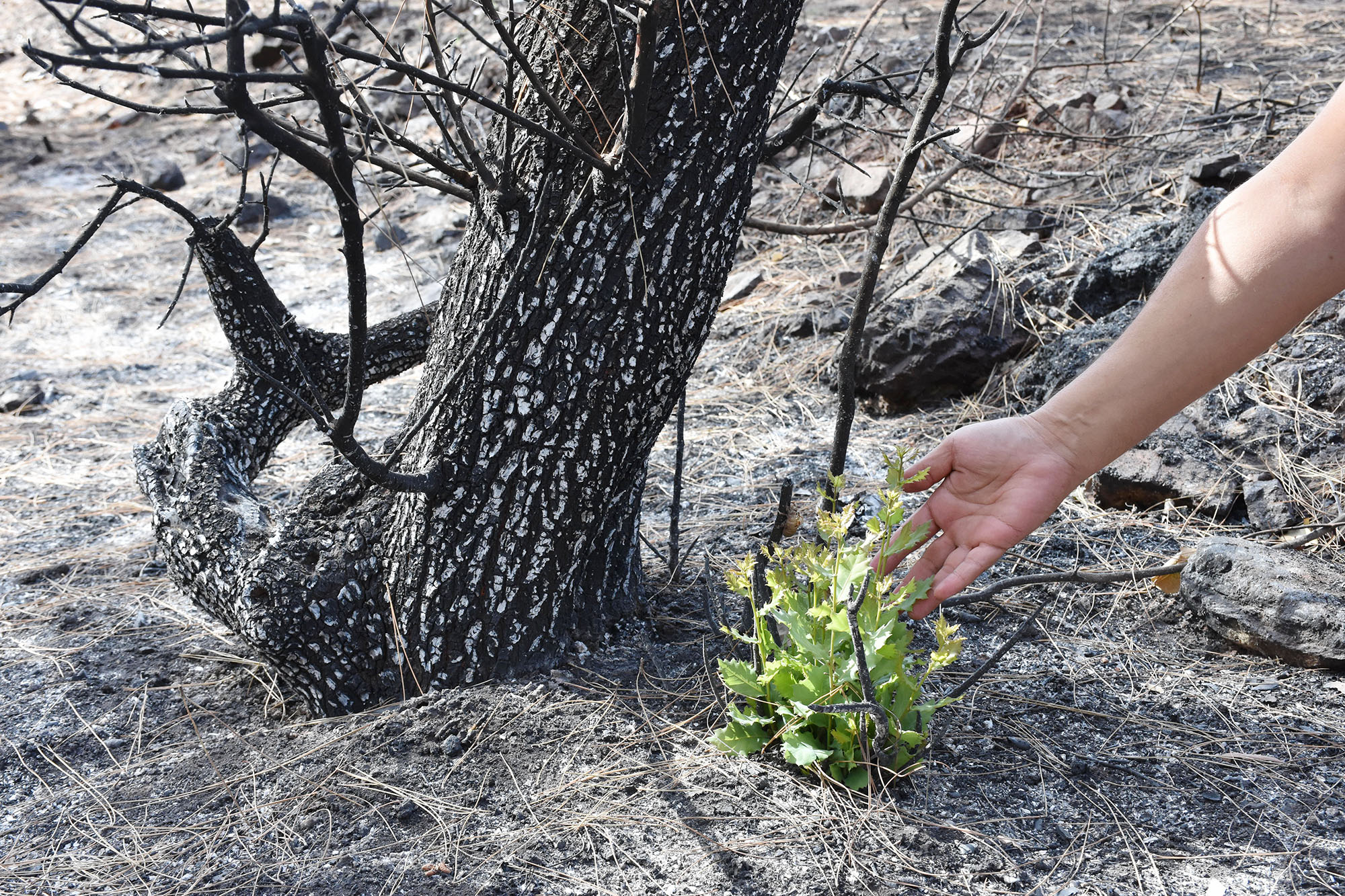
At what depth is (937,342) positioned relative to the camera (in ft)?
12.7

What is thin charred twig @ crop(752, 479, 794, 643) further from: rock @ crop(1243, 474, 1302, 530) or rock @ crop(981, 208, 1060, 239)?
rock @ crop(981, 208, 1060, 239)

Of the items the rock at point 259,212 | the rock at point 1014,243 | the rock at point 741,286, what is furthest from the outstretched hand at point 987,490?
the rock at point 259,212

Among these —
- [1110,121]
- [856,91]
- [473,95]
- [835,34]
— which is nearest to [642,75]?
[473,95]

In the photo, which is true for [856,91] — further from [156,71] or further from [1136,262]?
[1136,262]

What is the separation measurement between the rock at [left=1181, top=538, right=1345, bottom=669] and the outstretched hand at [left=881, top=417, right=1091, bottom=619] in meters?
0.77

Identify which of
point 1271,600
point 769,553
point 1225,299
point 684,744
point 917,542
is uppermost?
→ point 1225,299

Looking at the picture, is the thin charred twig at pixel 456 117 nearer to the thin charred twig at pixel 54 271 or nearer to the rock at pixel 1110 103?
the thin charred twig at pixel 54 271

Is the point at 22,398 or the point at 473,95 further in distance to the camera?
the point at 22,398

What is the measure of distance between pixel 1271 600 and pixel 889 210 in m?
1.37

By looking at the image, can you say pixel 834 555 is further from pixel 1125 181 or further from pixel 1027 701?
pixel 1125 181

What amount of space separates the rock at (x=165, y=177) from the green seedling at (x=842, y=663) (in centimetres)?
834

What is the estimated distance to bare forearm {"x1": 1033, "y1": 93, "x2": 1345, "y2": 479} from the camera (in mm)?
1543

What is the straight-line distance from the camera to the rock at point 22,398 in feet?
15.9

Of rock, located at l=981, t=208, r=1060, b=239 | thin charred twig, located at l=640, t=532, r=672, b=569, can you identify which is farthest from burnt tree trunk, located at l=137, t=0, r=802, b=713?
rock, located at l=981, t=208, r=1060, b=239
